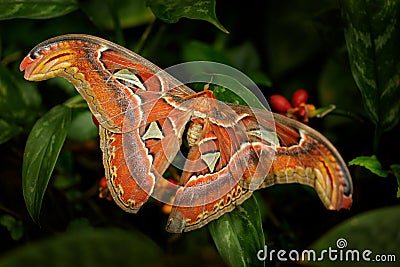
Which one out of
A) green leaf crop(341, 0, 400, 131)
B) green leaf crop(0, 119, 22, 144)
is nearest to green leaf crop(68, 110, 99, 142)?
green leaf crop(0, 119, 22, 144)

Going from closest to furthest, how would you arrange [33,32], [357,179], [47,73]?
[47,73] → [357,179] → [33,32]

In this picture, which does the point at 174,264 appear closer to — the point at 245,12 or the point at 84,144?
the point at 84,144

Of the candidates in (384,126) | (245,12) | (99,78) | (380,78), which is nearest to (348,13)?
(380,78)

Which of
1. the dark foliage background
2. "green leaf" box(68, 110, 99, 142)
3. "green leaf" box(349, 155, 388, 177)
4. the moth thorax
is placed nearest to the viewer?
the moth thorax

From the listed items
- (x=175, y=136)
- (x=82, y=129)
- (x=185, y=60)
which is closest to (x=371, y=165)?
(x=175, y=136)

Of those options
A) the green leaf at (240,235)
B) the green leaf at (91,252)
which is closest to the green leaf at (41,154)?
the green leaf at (240,235)

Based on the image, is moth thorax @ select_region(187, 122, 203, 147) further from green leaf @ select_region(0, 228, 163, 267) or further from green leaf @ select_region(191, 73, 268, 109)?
green leaf @ select_region(0, 228, 163, 267)

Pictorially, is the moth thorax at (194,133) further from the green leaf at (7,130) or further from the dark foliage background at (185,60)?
the green leaf at (7,130)
